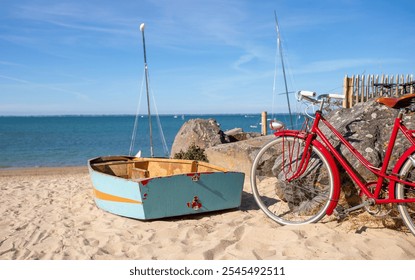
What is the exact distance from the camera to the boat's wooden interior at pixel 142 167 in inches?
281

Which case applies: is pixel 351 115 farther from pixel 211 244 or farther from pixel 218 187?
pixel 211 244

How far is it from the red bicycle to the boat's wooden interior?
7.58 ft

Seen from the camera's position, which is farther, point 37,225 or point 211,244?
point 37,225

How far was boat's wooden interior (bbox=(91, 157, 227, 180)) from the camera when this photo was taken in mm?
7145

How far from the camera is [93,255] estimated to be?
13.3 feet

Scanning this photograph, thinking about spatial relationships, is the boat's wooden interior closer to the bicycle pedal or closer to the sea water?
the bicycle pedal

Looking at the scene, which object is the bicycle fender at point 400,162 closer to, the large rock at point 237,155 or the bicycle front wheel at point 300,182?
the bicycle front wheel at point 300,182

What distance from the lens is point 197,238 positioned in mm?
4465

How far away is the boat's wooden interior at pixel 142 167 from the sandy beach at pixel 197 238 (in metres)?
1.42

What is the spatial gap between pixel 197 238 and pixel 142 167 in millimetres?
3527

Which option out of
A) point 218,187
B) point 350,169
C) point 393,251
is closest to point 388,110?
point 350,169

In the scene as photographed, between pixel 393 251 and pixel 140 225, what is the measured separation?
125 inches
